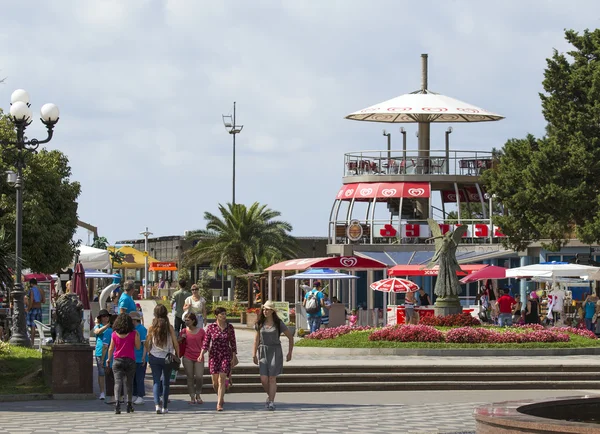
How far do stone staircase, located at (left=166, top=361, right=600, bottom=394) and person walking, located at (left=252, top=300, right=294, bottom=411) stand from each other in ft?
10.7

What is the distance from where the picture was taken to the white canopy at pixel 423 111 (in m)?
55.9

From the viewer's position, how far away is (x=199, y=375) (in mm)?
19031

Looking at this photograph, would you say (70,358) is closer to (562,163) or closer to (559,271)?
(559,271)

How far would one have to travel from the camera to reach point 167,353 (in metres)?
17.5

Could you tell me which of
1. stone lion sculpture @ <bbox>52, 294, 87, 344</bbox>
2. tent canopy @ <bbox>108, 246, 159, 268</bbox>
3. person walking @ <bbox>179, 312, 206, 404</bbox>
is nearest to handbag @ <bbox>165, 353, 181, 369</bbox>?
person walking @ <bbox>179, 312, 206, 404</bbox>

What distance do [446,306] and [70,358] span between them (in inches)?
598

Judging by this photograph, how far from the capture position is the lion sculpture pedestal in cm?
1912

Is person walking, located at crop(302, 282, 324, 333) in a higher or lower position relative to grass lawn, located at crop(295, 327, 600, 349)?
higher

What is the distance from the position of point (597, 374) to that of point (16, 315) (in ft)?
39.4

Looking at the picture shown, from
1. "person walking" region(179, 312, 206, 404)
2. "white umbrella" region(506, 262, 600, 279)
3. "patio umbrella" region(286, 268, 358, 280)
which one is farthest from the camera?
"patio umbrella" region(286, 268, 358, 280)

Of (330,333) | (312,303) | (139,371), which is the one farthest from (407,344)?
(139,371)

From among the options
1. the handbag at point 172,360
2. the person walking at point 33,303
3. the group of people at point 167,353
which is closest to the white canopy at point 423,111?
the person walking at point 33,303

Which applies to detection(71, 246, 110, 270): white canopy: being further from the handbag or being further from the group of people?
the handbag

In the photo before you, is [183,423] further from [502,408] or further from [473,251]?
[473,251]
